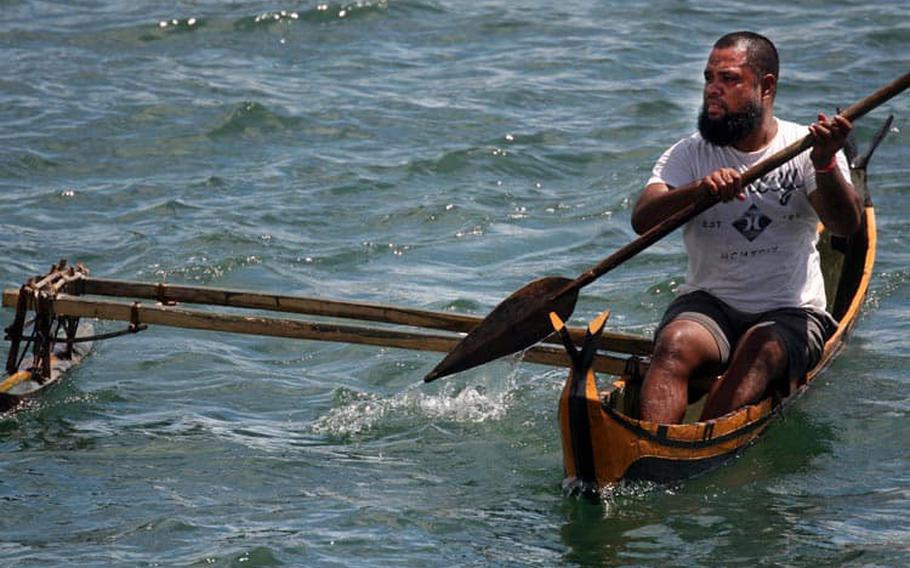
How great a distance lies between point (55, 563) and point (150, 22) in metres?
10.4

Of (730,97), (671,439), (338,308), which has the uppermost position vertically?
(730,97)

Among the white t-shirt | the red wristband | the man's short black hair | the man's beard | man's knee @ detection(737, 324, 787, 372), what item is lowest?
man's knee @ detection(737, 324, 787, 372)

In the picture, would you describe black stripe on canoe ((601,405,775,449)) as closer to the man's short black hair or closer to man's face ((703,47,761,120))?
man's face ((703,47,761,120))

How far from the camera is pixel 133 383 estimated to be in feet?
26.4

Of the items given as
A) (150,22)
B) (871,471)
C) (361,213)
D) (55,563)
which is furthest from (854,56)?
(55,563)

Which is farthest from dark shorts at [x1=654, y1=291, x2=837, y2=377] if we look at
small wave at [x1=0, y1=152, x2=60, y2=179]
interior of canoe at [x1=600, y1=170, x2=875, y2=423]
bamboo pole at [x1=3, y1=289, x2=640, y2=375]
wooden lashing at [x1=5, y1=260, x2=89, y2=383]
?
small wave at [x1=0, y1=152, x2=60, y2=179]

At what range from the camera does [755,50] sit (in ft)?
21.0

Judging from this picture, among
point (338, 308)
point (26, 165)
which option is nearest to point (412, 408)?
point (338, 308)

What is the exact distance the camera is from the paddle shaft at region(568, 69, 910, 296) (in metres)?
5.87

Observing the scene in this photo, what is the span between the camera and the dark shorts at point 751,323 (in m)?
6.43

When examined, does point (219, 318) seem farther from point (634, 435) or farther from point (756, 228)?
point (756, 228)

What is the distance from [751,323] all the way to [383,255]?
3893mm

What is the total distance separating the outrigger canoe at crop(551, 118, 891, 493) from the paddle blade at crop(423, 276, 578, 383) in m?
0.40

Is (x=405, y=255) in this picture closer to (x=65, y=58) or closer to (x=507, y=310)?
(x=507, y=310)
